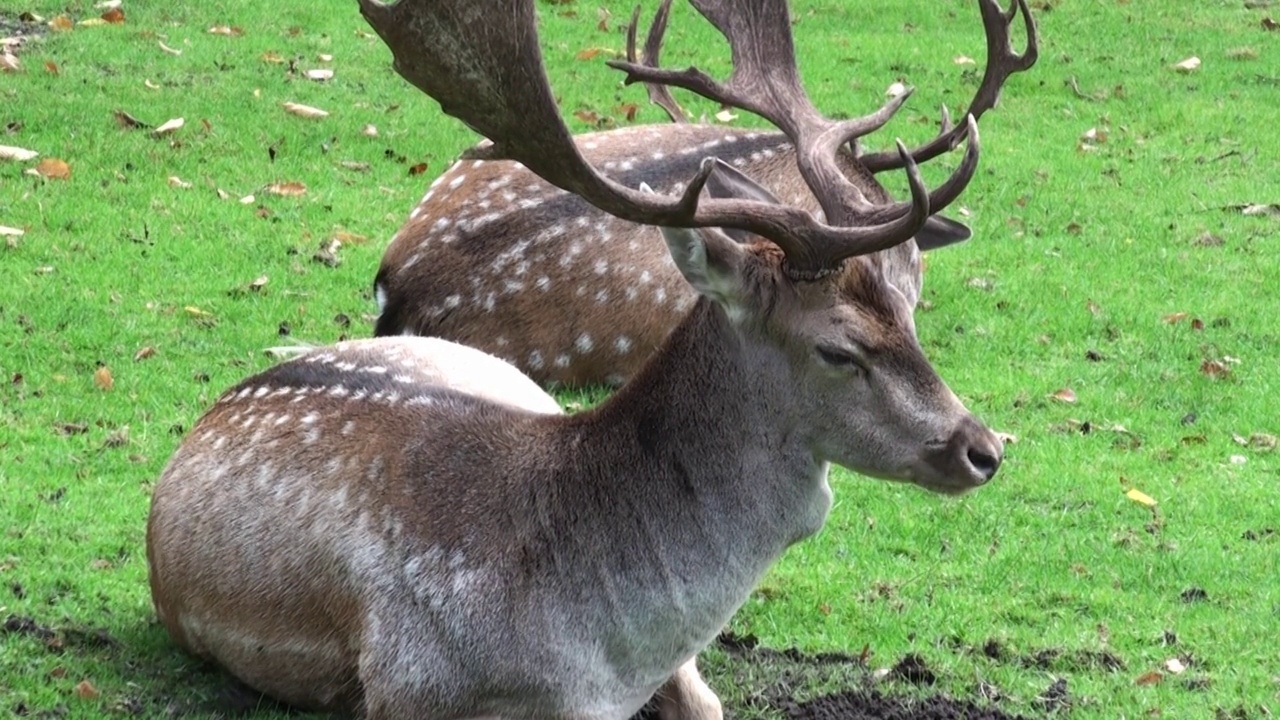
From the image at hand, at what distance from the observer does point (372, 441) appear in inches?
205

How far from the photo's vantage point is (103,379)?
7.66m

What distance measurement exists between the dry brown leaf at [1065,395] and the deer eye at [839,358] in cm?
371

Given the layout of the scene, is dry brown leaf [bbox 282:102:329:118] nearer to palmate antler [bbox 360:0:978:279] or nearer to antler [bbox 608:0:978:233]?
antler [bbox 608:0:978:233]

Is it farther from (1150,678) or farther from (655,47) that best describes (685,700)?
(655,47)

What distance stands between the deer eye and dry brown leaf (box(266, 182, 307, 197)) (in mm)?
5965

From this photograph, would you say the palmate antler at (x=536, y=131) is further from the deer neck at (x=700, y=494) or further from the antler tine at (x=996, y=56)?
the antler tine at (x=996, y=56)

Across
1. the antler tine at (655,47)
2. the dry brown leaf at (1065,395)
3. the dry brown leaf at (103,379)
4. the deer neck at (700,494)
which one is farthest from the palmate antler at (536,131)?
the dry brown leaf at (1065,395)

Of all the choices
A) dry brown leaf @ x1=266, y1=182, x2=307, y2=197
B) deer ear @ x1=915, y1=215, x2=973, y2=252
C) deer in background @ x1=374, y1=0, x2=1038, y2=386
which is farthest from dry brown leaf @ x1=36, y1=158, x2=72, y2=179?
deer ear @ x1=915, y1=215, x2=973, y2=252

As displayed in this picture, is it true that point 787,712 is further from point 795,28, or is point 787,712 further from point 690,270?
point 795,28

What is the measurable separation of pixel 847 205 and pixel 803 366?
556 millimetres

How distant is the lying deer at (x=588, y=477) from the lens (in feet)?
15.5

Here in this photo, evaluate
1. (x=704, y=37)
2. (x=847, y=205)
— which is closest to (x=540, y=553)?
(x=847, y=205)

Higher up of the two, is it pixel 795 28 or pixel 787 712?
pixel 787 712

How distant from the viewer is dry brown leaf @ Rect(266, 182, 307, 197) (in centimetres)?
1023
